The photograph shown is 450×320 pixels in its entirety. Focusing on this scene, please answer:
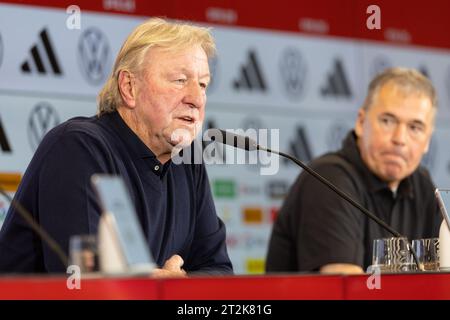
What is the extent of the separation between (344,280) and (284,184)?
2.57 metres

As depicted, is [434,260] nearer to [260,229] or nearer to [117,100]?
[117,100]

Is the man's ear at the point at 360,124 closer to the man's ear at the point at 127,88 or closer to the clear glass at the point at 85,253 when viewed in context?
the man's ear at the point at 127,88

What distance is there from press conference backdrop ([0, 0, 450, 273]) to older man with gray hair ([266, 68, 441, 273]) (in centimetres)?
86

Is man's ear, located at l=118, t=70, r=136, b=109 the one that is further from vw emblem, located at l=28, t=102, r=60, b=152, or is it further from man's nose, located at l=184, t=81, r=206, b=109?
vw emblem, located at l=28, t=102, r=60, b=152

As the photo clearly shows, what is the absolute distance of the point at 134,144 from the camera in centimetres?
234

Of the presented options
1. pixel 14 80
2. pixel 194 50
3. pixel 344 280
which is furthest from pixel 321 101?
pixel 344 280

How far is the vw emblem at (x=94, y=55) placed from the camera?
3.60 meters

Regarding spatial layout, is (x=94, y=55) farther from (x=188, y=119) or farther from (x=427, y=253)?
(x=427, y=253)

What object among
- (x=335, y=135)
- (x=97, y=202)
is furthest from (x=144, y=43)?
(x=335, y=135)

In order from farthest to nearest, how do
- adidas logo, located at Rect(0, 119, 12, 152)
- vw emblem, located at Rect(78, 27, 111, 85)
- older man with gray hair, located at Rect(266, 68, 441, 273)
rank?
vw emblem, located at Rect(78, 27, 111, 85)
adidas logo, located at Rect(0, 119, 12, 152)
older man with gray hair, located at Rect(266, 68, 441, 273)

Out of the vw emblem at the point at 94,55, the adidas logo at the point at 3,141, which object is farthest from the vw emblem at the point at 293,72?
the adidas logo at the point at 3,141

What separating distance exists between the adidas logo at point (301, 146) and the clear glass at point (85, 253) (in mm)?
2795

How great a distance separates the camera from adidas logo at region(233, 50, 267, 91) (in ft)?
13.4

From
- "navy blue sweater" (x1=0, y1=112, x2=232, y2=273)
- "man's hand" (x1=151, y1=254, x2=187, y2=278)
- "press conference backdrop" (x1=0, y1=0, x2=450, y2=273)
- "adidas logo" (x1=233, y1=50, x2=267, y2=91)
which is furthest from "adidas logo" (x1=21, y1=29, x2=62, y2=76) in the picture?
"man's hand" (x1=151, y1=254, x2=187, y2=278)
